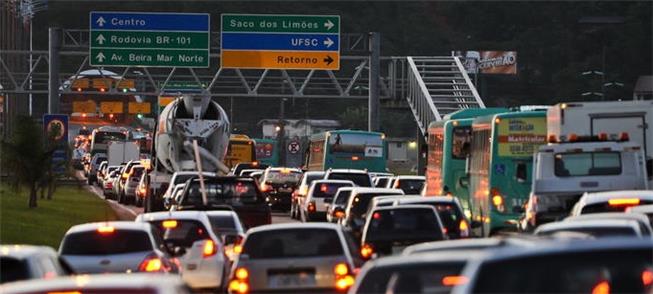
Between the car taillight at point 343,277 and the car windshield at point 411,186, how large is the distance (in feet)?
85.9

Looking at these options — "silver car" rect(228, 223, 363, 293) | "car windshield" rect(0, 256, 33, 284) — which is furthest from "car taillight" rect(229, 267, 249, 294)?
"car windshield" rect(0, 256, 33, 284)

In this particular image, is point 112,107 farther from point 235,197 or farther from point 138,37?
point 235,197

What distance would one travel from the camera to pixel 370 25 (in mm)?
188875

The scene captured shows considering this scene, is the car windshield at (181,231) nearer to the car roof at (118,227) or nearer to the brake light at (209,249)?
the brake light at (209,249)

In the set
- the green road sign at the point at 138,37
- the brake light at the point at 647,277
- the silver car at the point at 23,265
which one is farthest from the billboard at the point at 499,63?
the brake light at the point at 647,277

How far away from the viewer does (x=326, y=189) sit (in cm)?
4556

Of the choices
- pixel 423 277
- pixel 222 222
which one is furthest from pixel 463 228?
pixel 423 277

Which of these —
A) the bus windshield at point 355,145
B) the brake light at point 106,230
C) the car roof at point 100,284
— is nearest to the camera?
the car roof at point 100,284

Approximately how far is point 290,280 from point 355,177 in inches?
1157

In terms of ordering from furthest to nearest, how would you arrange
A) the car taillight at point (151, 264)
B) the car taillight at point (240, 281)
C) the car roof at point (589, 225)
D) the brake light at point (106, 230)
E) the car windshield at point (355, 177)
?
the car windshield at point (355, 177) → the brake light at point (106, 230) → the car taillight at point (151, 264) → the car taillight at point (240, 281) → the car roof at point (589, 225)

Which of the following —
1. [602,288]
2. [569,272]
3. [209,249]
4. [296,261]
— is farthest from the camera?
[209,249]

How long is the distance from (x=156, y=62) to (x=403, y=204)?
117 ft

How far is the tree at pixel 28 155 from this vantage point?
156ft

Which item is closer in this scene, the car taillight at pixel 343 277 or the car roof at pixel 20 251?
the car roof at pixel 20 251
